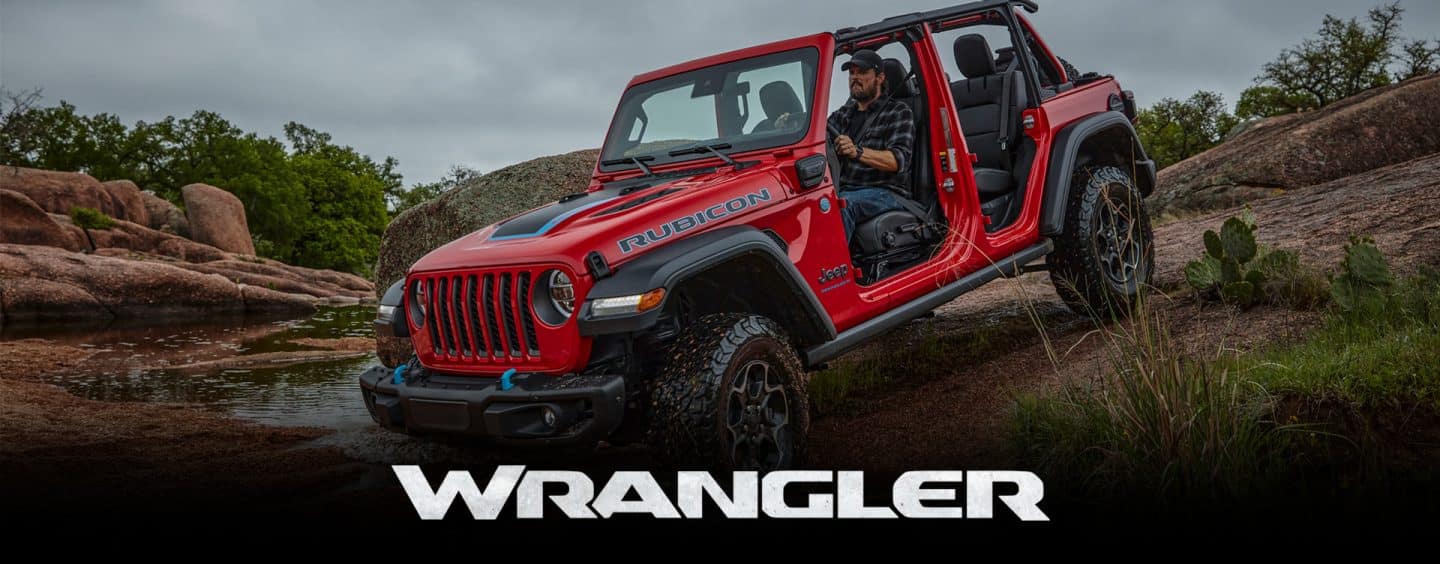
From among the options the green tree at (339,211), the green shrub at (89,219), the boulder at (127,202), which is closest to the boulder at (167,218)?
the boulder at (127,202)

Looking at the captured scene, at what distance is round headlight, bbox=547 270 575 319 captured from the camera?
3.99 metres

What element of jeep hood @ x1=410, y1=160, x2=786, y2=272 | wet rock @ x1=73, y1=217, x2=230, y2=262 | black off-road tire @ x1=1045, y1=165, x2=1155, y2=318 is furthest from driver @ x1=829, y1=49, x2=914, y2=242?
wet rock @ x1=73, y1=217, x2=230, y2=262

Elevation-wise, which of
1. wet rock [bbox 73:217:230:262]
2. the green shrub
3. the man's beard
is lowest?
the man's beard

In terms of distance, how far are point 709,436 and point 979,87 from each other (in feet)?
14.8

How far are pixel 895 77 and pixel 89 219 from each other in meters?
35.5

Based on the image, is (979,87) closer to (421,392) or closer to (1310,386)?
(1310,386)

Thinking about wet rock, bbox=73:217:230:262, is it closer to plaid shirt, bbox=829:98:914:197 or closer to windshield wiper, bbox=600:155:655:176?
windshield wiper, bbox=600:155:655:176

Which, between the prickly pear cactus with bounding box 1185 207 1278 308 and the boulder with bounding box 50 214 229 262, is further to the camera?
the boulder with bounding box 50 214 229 262

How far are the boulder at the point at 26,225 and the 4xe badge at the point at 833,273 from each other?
3018 cm

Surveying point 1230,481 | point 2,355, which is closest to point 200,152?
point 2,355

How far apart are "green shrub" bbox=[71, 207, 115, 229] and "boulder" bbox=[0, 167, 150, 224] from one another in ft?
7.17

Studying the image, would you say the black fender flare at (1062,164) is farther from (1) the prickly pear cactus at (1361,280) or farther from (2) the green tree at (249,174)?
(2) the green tree at (249,174)

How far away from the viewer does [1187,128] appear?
1602 inches

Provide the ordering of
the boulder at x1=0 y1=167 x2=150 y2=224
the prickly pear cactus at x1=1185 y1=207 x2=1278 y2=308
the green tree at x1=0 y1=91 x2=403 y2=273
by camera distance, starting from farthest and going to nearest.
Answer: the green tree at x1=0 y1=91 x2=403 y2=273, the boulder at x1=0 y1=167 x2=150 y2=224, the prickly pear cactus at x1=1185 y1=207 x2=1278 y2=308
